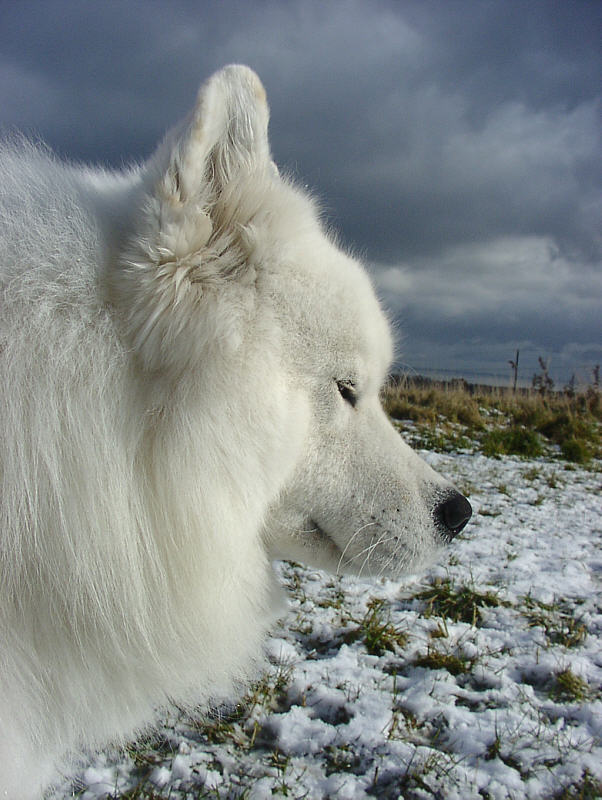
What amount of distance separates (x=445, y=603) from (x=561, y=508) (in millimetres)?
2266

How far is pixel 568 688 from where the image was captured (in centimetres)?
195

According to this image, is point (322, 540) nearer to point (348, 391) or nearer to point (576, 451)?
point (348, 391)

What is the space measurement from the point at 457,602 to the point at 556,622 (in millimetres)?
436

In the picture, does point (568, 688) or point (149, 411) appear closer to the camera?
point (149, 411)

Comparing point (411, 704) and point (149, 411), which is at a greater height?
point (149, 411)

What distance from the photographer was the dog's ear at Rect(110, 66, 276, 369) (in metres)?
1.20

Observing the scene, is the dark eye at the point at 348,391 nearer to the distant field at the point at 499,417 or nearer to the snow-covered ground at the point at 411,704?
the snow-covered ground at the point at 411,704

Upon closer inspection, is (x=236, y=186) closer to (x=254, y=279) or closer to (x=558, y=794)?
Answer: (x=254, y=279)

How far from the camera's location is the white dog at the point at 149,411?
1.15 m

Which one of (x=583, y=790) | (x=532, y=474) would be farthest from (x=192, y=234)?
(x=532, y=474)

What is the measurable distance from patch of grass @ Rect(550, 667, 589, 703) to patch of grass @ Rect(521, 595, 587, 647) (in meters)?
0.27

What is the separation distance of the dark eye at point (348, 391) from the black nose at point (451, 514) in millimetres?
439

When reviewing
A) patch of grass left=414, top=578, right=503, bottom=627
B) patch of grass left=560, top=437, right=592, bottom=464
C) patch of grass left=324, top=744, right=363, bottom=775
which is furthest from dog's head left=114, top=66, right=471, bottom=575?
patch of grass left=560, top=437, right=592, bottom=464

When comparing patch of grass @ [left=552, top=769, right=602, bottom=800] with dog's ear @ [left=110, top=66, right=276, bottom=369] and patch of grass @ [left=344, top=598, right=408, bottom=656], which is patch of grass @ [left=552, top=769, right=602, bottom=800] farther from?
dog's ear @ [left=110, top=66, right=276, bottom=369]
